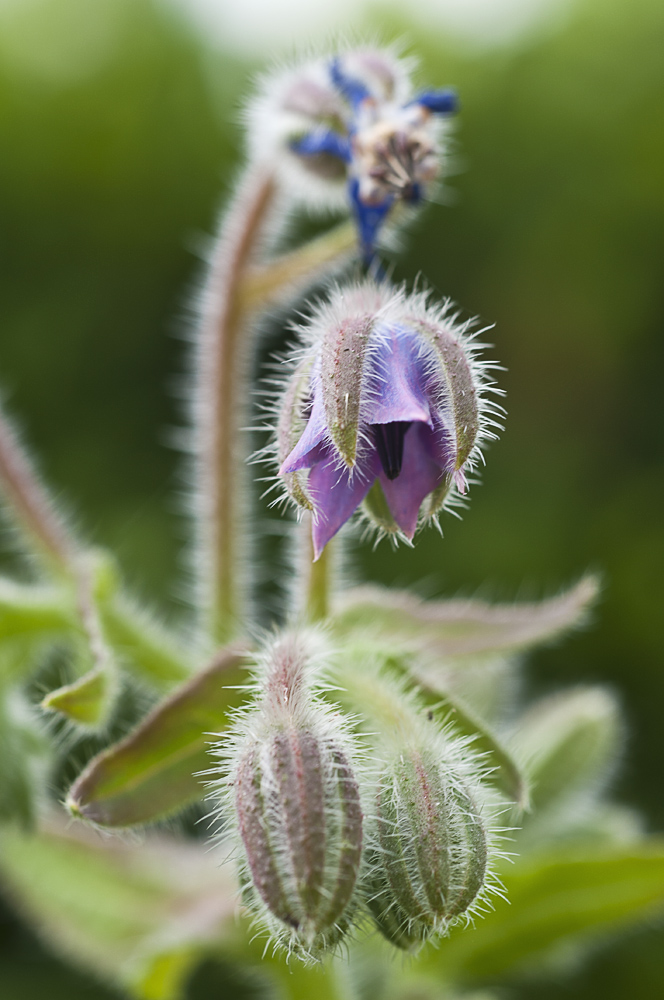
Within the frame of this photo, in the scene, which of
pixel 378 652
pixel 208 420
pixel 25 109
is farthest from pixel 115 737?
pixel 25 109

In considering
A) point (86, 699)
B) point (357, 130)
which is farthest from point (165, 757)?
point (357, 130)

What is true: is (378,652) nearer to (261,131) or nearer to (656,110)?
(261,131)

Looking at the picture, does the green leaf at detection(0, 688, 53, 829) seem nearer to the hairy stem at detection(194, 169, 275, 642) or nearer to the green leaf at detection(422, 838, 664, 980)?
the hairy stem at detection(194, 169, 275, 642)

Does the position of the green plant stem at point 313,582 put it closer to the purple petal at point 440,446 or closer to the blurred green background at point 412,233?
the purple petal at point 440,446

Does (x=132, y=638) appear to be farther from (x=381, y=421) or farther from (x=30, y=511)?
(x=381, y=421)

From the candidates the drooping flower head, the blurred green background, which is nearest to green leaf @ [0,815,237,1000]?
the drooping flower head
